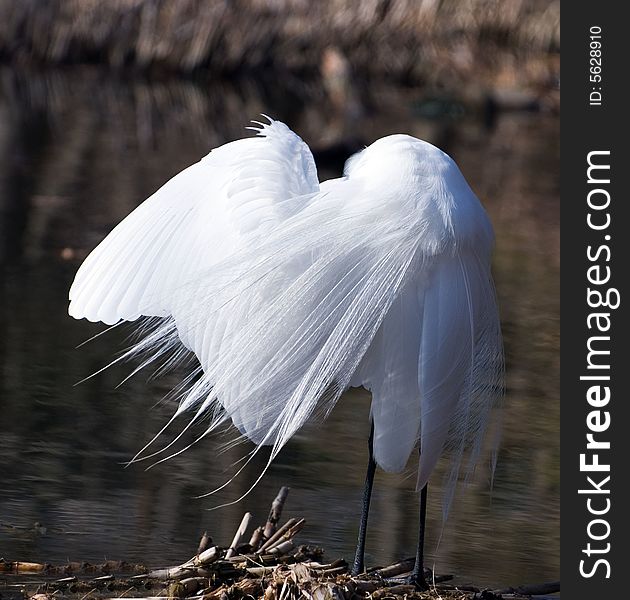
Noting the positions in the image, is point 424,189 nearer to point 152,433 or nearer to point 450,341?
point 450,341

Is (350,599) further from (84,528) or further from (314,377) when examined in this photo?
(84,528)

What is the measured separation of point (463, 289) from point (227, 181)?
685 mm

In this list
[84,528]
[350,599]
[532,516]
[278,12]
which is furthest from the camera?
[278,12]

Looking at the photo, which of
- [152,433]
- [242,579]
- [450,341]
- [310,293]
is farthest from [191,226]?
[152,433]

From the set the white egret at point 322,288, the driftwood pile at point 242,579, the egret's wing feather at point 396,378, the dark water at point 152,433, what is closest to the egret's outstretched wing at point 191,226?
the white egret at point 322,288

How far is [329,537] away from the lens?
4066 mm

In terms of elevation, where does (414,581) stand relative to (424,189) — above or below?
below

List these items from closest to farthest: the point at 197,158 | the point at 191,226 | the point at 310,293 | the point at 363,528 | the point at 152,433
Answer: the point at 310,293, the point at 191,226, the point at 363,528, the point at 152,433, the point at 197,158

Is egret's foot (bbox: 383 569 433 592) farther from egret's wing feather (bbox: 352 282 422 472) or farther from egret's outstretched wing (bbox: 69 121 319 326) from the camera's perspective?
egret's outstretched wing (bbox: 69 121 319 326)

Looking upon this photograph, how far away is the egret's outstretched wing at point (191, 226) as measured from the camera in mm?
3357

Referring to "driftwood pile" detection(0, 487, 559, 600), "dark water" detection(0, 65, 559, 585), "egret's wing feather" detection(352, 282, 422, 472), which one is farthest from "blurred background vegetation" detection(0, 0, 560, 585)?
"egret's wing feather" detection(352, 282, 422, 472)

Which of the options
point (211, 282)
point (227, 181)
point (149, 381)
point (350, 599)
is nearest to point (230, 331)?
point (211, 282)

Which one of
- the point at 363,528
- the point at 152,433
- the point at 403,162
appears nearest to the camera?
the point at 403,162

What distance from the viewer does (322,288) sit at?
10.5ft
